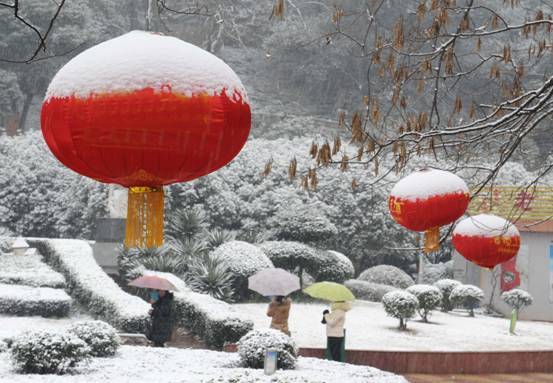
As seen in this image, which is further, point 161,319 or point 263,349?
point 161,319

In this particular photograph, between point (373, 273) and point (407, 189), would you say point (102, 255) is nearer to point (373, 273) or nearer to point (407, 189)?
point (373, 273)

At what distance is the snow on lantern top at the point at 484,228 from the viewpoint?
1057 cm

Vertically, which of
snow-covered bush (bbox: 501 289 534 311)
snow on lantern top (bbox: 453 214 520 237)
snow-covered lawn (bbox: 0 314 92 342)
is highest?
snow on lantern top (bbox: 453 214 520 237)

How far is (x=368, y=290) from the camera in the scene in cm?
2545

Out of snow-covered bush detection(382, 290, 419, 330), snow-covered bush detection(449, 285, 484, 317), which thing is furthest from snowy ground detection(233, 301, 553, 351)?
snow-covered bush detection(449, 285, 484, 317)

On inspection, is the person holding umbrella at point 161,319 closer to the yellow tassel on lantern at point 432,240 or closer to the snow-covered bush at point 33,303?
the snow-covered bush at point 33,303

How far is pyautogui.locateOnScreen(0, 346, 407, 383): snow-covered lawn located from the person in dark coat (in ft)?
3.21

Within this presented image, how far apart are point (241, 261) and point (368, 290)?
4.77 m

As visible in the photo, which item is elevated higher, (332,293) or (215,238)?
(215,238)

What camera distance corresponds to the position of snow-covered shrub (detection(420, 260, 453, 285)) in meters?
31.3

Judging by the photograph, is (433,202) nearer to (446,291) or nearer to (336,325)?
(336,325)

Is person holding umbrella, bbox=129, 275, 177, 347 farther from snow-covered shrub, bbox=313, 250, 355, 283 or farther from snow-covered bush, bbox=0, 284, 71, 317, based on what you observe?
snow-covered shrub, bbox=313, 250, 355, 283

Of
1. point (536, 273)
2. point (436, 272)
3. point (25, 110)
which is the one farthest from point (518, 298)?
point (25, 110)

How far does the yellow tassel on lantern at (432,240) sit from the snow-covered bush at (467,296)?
49.2ft
